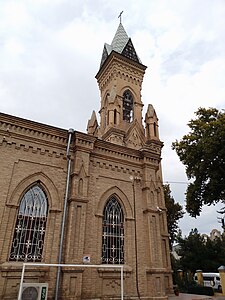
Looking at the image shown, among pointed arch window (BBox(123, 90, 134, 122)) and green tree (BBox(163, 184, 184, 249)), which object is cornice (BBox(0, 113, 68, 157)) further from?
green tree (BBox(163, 184, 184, 249))

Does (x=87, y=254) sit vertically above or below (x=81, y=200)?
below

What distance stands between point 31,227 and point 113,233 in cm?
350

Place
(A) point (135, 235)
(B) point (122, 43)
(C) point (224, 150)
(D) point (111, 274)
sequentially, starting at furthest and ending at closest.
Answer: (B) point (122, 43)
(C) point (224, 150)
(A) point (135, 235)
(D) point (111, 274)

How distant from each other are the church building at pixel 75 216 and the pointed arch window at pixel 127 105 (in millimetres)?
10774

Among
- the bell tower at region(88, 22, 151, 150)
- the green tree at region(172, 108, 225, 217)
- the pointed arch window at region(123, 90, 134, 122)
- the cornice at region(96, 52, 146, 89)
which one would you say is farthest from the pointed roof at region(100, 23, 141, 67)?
the green tree at region(172, 108, 225, 217)

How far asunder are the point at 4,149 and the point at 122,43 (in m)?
22.5

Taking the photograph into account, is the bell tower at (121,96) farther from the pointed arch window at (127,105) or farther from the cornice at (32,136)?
the cornice at (32,136)

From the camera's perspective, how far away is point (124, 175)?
39.1 ft

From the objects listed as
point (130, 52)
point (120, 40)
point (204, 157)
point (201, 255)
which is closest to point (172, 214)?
point (201, 255)

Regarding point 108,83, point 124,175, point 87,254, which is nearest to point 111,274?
point 87,254

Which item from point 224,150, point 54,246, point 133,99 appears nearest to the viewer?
point 54,246

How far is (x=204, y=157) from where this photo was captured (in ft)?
46.9

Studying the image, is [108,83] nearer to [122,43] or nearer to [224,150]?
[122,43]

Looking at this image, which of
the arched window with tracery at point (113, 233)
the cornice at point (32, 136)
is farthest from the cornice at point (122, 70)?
→ the arched window with tracery at point (113, 233)
